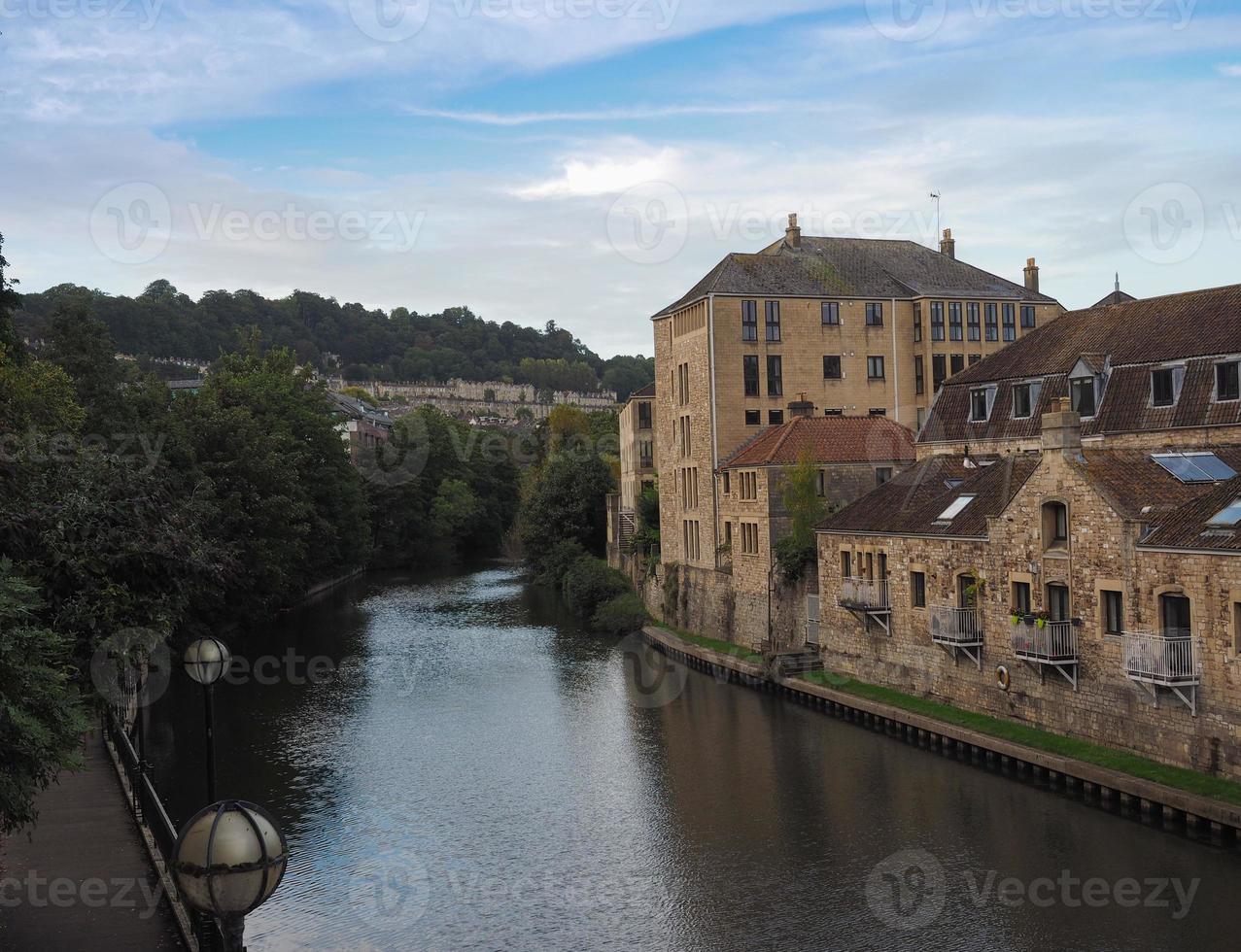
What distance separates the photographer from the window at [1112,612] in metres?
26.6

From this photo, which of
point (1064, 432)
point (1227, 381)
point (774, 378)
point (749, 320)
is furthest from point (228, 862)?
point (774, 378)

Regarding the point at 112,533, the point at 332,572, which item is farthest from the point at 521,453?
the point at 112,533

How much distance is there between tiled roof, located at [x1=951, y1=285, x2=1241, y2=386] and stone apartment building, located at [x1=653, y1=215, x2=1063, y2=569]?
11.0 meters

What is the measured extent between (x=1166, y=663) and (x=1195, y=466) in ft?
21.4

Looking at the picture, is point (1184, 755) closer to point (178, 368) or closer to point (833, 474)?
point (833, 474)

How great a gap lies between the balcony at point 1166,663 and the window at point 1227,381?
9.71 metres

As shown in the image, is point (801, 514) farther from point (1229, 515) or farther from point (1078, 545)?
point (1229, 515)

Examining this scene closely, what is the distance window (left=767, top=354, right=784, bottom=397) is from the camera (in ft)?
176

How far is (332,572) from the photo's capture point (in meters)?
83.6

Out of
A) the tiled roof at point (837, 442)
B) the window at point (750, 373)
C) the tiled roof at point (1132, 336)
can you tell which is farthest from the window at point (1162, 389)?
the window at point (750, 373)

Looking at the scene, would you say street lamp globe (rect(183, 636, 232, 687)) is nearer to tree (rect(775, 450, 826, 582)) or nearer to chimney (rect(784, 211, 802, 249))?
tree (rect(775, 450, 826, 582))

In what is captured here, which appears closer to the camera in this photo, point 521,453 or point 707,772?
point 707,772

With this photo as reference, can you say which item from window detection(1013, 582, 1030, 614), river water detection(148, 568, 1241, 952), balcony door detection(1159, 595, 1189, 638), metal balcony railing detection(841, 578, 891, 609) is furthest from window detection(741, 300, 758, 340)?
balcony door detection(1159, 595, 1189, 638)

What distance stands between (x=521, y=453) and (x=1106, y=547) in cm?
10363
